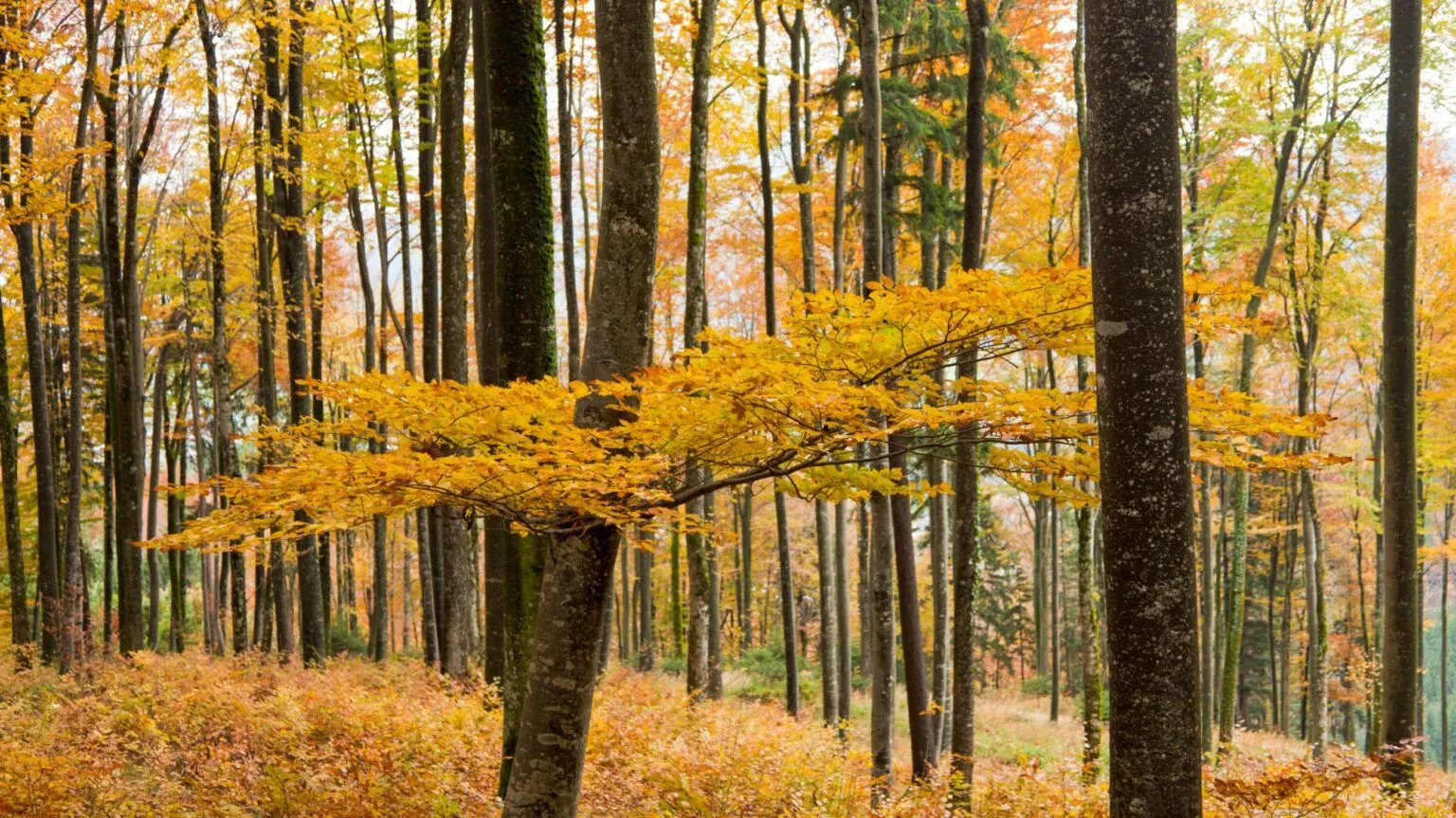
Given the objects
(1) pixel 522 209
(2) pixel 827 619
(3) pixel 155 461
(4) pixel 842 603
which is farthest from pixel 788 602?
(3) pixel 155 461

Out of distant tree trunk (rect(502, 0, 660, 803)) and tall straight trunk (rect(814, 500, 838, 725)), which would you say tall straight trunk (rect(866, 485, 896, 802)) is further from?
tall straight trunk (rect(814, 500, 838, 725))

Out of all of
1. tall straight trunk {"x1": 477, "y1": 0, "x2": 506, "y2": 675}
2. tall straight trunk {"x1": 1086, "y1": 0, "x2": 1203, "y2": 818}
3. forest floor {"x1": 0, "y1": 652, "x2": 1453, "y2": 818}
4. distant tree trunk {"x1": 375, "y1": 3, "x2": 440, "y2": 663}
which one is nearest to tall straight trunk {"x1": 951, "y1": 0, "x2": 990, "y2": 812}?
forest floor {"x1": 0, "y1": 652, "x2": 1453, "y2": 818}

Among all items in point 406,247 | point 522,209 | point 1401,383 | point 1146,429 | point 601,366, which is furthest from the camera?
point 406,247

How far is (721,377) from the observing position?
12.0 ft

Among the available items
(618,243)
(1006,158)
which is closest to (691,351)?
(618,243)

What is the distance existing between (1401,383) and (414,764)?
26.3 ft

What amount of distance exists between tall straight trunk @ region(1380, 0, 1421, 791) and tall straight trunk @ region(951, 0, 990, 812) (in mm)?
2912

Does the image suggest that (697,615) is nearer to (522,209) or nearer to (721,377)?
(522,209)

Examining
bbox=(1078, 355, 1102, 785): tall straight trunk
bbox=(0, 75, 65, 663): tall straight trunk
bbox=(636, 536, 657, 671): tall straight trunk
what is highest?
bbox=(0, 75, 65, 663): tall straight trunk

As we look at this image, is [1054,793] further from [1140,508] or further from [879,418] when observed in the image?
[1140,508]

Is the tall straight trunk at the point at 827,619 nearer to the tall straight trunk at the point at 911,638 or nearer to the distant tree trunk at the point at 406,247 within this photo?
the tall straight trunk at the point at 911,638

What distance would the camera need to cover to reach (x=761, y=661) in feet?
78.8

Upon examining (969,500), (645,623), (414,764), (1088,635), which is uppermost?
(969,500)

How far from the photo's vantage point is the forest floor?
18.7ft
